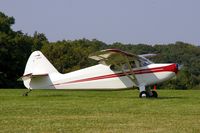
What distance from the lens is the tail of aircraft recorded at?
22.9 meters

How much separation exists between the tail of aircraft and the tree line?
1616 cm

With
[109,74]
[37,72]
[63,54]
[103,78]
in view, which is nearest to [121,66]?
[109,74]

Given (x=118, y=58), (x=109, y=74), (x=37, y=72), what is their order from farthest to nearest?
(x=37, y=72) < (x=109, y=74) < (x=118, y=58)

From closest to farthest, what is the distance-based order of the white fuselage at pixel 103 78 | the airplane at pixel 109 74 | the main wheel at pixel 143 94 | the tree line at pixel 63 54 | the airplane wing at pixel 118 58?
the airplane wing at pixel 118 58 < the main wheel at pixel 143 94 < the airplane at pixel 109 74 < the white fuselage at pixel 103 78 < the tree line at pixel 63 54

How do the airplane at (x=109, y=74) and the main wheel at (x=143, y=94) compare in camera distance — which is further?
the airplane at (x=109, y=74)

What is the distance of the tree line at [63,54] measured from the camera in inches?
2312

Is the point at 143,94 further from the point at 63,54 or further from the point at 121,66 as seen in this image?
the point at 63,54

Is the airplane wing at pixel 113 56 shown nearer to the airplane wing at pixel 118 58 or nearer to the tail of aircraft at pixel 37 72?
the airplane wing at pixel 118 58

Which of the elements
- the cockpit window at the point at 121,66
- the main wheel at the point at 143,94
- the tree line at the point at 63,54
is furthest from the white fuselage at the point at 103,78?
the tree line at the point at 63,54

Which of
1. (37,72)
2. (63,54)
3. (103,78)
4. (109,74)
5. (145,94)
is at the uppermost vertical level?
(63,54)

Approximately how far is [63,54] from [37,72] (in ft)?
175

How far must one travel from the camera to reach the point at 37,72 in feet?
75.7

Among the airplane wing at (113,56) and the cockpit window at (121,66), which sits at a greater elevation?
the airplane wing at (113,56)

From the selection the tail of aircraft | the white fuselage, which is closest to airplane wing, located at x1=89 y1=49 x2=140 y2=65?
the white fuselage
